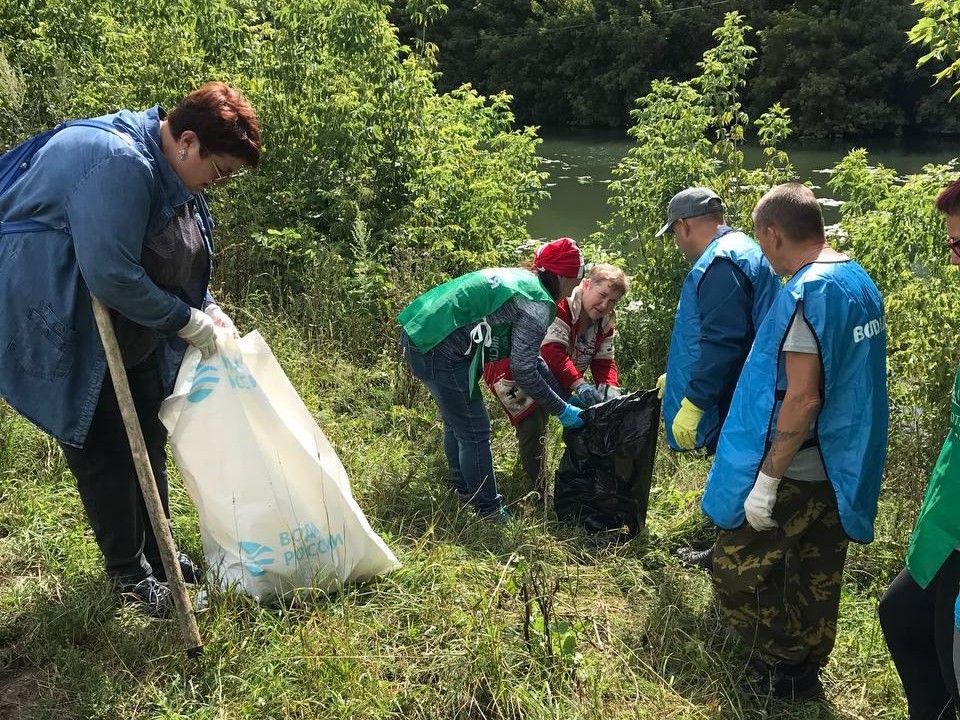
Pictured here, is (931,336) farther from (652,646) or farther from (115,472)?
(115,472)

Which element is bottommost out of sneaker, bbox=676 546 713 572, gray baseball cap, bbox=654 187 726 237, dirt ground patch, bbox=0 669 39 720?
sneaker, bbox=676 546 713 572

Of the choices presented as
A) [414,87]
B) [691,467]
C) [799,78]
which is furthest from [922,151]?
[691,467]

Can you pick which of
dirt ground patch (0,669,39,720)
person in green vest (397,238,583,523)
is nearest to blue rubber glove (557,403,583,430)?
person in green vest (397,238,583,523)

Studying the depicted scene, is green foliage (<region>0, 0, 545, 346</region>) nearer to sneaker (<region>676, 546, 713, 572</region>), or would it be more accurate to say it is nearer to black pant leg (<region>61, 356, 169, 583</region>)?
sneaker (<region>676, 546, 713, 572</region>)

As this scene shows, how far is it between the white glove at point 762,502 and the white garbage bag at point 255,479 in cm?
119

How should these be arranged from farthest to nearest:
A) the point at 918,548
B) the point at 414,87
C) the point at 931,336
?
the point at 414,87, the point at 931,336, the point at 918,548

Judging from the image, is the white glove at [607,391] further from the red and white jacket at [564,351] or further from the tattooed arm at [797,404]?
the tattooed arm at [797,404]

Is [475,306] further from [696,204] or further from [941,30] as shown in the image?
[941,30]

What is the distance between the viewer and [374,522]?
3.19 metres

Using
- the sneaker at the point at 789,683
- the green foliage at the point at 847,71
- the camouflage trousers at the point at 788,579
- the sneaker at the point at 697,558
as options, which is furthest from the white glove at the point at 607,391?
the green foliage at the point at 847,71

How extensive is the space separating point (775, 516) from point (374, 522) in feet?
4.90

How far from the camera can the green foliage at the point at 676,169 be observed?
4996 millimetres

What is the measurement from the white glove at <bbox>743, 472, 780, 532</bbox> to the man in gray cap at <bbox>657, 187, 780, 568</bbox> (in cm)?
58

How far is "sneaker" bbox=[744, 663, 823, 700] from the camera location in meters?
2.53
